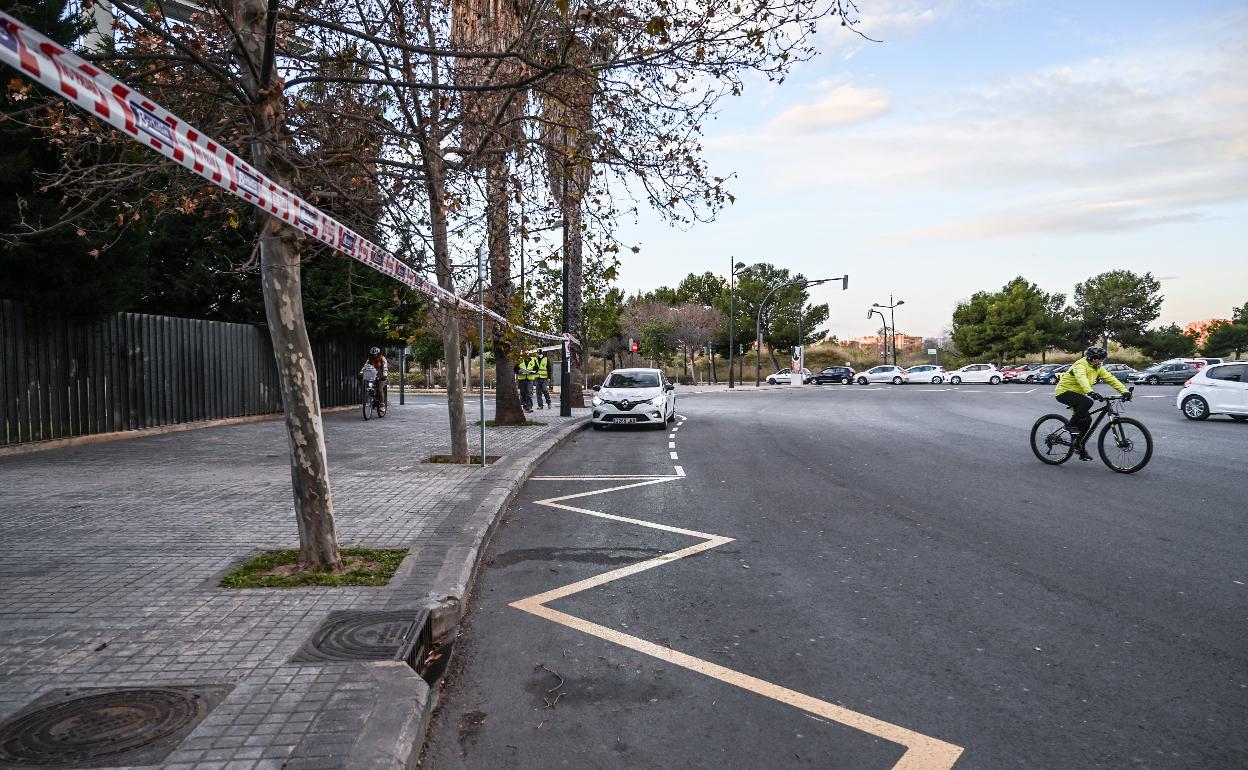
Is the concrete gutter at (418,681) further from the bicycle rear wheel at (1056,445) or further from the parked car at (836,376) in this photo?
the parked car at (836,376)

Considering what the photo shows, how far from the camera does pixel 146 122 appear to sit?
3205mm

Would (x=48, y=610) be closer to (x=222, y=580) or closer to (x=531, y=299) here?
(x=222, y=580)

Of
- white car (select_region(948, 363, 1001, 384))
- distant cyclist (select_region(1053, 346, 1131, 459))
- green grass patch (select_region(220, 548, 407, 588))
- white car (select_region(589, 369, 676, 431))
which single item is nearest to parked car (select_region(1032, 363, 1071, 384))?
white car (select_region(948, 363, 1001, 384))

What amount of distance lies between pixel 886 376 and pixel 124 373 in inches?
2254

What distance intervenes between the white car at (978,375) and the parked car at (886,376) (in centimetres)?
368

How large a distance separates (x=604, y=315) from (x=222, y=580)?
23984 mm

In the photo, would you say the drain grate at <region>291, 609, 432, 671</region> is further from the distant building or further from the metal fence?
the distant building

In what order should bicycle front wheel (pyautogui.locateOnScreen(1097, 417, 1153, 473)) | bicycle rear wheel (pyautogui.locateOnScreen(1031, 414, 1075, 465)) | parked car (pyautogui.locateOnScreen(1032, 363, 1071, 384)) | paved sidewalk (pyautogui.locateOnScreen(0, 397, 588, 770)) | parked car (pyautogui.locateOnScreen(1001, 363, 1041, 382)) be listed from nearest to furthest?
1. paved sidewalk (pyautogui.locateOnScreen(0, 397, 588, 770))
2. bicycle front wheel (pyautogui.locateOnScreen(1097, 417, 1153, 473))
3. bicycle rear wheel (pyautogui.locateOnScreen(1031, 414, 1075, 465))
4. parked car (pyautogui.locateOnScreen(1032, 363, 1071, 384))
5. parked car (pyautogui.locateOnScreen(1001, 363, 1041, 382))

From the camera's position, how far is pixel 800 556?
6.32 metres

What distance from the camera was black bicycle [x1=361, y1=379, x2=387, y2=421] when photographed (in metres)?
19.8

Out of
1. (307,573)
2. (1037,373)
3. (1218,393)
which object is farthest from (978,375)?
(307,573)

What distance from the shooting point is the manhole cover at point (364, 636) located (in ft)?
12.7

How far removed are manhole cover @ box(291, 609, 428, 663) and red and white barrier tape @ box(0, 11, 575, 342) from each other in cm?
229

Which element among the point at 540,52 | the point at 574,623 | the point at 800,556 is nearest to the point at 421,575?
the point at 574,623
